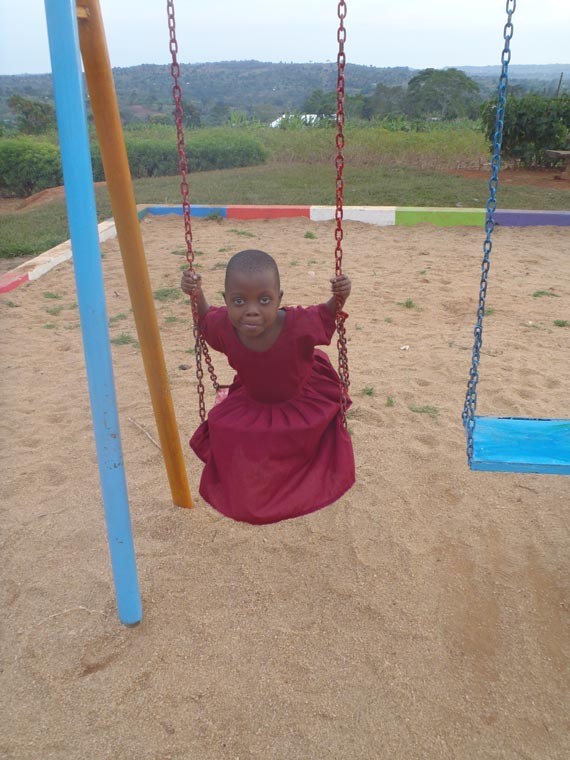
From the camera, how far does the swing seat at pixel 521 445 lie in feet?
6.98

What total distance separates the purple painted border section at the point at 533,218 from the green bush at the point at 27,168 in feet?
33.0

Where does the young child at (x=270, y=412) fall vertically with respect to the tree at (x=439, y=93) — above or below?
above

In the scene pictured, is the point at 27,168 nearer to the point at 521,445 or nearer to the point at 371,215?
the point at 371,215

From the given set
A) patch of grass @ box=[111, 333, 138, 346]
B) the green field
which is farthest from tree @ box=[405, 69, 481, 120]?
patch of grass @ box=[111, 333, 138, 346]

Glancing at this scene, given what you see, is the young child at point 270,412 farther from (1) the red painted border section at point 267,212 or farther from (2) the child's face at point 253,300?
(1) the red painted border section at point 267,212

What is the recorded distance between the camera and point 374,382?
13.5 ft

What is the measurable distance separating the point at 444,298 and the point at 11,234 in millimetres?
5885

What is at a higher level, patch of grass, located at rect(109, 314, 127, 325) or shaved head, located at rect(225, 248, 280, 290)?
shaved head, located at rect(225, 248, 280, 290)

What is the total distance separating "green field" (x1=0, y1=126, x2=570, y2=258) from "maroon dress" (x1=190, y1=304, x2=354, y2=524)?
5993mm

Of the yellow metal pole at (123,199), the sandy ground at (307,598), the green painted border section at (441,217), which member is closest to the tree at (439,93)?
the green painted border section at (441,217)

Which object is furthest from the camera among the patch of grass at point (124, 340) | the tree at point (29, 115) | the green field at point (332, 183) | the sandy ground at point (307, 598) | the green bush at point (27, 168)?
the tree at point (29, 115)

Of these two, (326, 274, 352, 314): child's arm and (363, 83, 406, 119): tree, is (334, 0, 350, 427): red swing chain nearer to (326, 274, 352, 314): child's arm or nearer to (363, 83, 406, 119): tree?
(326, 274, 352, 314): child's arm

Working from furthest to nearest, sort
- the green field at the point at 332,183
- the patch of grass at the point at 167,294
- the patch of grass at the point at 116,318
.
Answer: the green field at the point at 332,183, the patch of grass at the point at 167,294, the patch of grass at the point at 116,318

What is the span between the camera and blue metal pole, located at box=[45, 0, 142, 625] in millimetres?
1632
